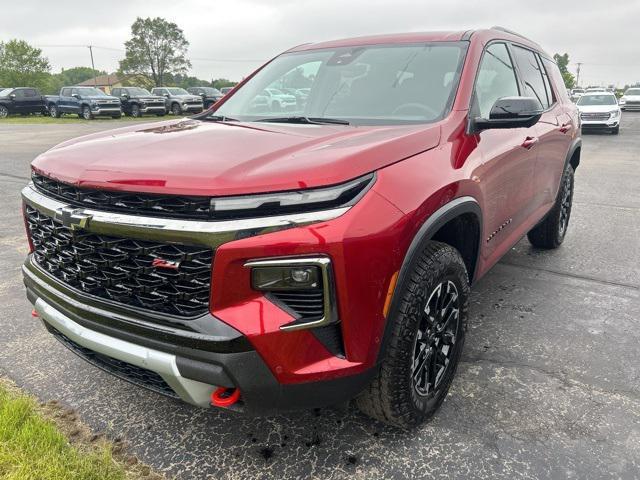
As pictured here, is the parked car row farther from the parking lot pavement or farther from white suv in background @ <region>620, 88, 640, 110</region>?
white suv in background @ <region>620, 88, 640, 110</region>

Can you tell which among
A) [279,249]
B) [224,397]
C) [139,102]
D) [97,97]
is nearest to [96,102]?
[97,97]

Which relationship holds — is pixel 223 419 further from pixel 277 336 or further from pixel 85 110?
pixel 85 110

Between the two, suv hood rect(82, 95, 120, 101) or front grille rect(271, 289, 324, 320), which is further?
suv hood rect(82, 95, 120, 101)

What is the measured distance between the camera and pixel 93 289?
7.06 ft

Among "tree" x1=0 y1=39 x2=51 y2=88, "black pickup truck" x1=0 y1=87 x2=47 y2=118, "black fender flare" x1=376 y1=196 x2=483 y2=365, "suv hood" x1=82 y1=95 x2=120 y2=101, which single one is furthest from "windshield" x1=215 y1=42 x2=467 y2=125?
"tree" x1=0 y1=39 x2=51 y2=88

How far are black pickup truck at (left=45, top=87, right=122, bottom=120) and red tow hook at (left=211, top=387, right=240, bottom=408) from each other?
27765 mm

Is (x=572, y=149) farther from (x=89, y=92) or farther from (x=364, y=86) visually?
(x=89, y=92)

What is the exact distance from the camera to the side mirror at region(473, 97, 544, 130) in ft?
8.76

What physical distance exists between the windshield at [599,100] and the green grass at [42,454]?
864 inches

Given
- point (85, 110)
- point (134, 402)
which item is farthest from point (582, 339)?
point (85, 110)

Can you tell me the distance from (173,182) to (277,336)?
2.09 feet

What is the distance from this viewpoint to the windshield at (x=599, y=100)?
20.0 m

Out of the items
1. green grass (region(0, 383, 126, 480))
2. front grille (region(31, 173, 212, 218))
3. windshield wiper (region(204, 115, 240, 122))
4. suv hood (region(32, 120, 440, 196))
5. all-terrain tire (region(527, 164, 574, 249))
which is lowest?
green grass (region(0, 383, 126, 480))

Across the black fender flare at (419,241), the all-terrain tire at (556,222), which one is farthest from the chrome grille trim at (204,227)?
the all-terrain tire at (556,222)
